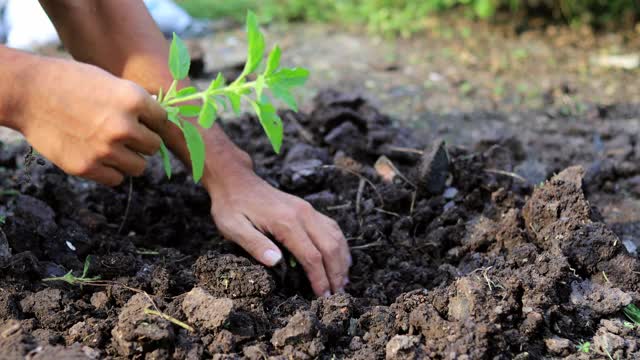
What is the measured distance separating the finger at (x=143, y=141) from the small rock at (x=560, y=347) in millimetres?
1128

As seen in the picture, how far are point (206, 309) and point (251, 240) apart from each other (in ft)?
1.37

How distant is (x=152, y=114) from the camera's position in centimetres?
203

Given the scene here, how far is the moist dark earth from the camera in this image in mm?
2186

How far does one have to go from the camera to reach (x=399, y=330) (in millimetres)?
2281

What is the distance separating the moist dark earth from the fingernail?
0.07 meters

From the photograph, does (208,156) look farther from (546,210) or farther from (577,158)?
(577,158)

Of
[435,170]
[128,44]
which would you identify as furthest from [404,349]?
[128,44]

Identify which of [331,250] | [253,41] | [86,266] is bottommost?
[331,250]

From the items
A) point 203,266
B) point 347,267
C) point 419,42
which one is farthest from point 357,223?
point 419,42

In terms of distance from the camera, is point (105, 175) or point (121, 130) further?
point (105, 175)

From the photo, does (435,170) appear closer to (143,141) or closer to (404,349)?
(404,349)

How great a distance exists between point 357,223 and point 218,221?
52 centimetres

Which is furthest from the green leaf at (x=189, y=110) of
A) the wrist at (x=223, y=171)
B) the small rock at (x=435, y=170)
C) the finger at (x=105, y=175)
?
the small rock at (x=435, y=170)

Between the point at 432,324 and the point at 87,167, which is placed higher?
the point at 87,167
